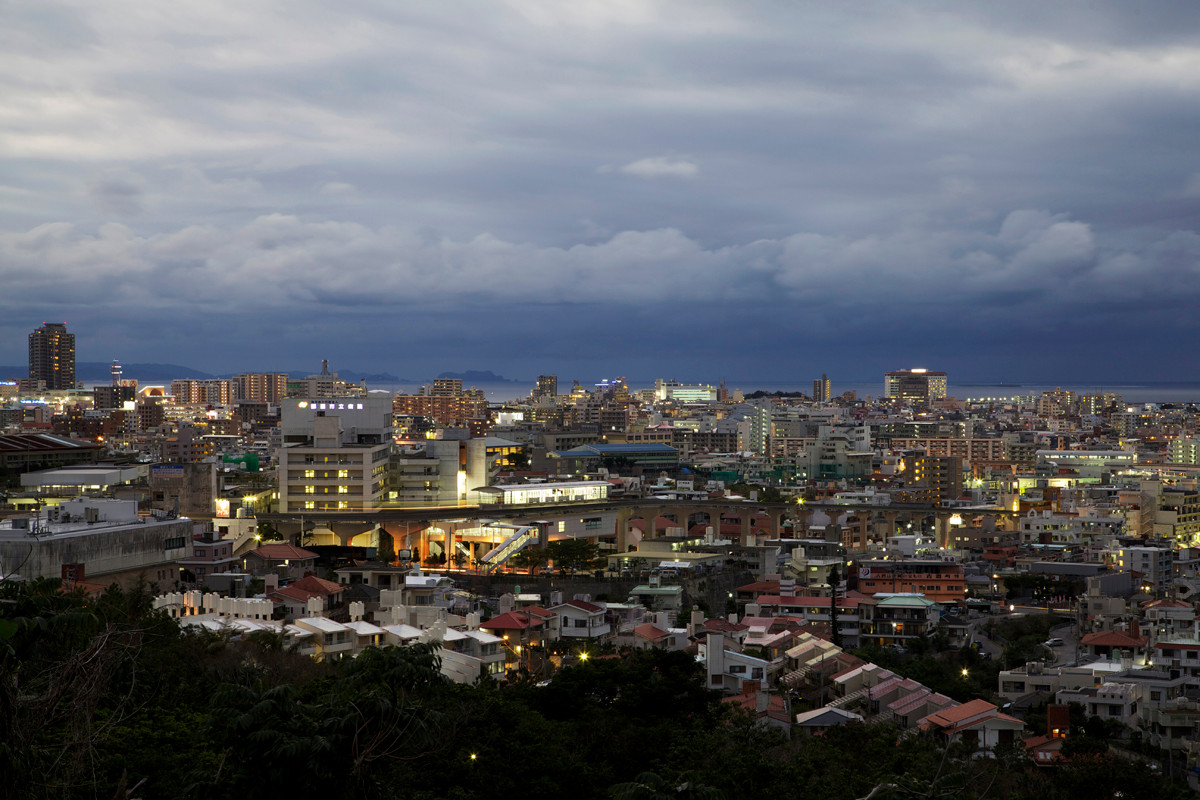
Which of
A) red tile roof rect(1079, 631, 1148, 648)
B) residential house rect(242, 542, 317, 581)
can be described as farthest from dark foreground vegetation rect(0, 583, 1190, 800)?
residential house rect(242, 542, 317, 581)

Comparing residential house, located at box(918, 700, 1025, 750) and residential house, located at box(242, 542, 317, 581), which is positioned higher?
residential house, located at box(242, 542, 317, 581)

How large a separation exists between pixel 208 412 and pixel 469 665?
270 ft

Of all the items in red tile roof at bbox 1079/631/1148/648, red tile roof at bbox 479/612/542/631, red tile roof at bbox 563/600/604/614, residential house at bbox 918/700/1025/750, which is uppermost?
red tile roof at bbox 479/612/542/631

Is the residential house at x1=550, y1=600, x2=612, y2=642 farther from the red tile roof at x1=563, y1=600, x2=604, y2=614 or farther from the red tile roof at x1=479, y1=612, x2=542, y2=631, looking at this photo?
the red tile roof at x1=479, y1=612, x2=542, y2=631

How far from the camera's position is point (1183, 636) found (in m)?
19.3

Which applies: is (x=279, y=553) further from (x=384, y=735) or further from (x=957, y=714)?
(x=384, y=735)

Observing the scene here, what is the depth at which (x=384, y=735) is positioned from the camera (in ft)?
21.0

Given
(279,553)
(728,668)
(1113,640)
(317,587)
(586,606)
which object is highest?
(317,587)

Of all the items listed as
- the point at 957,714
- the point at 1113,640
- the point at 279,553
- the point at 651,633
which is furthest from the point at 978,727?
the point at 279,553

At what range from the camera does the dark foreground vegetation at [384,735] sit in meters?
5.73

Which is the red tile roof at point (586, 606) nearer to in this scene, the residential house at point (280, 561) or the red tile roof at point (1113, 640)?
the residential house at point (280, 561)

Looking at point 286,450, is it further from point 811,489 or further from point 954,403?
point 954,403

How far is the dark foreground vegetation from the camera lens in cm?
573

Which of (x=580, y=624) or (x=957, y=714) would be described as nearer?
(x=957, y=714)
